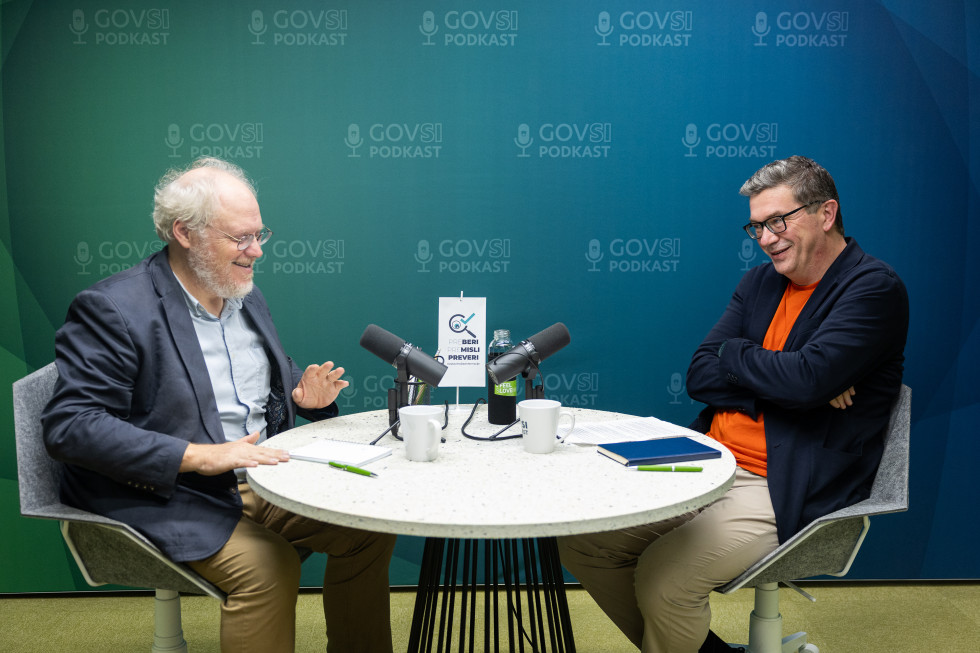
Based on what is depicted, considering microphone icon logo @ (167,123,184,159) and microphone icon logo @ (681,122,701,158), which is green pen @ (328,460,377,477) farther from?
microphone icon logo @ (681,122,701,158)

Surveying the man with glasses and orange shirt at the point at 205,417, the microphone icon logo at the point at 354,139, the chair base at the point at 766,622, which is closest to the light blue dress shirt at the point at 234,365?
the man with glasses and orange shirt at the point at 205,417

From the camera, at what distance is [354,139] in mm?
2918

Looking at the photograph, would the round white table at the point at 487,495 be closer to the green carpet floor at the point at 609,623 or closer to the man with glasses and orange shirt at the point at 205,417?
the man with glasses and orange shirt at the point at 205,417

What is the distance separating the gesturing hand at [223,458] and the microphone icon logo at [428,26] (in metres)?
1.91

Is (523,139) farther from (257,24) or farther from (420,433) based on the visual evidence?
(420,433)

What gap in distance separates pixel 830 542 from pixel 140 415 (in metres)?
1.83

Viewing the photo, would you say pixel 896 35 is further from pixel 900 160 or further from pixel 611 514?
pixel 611 514

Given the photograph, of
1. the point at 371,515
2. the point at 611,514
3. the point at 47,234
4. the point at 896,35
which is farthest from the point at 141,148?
the point at 896,35

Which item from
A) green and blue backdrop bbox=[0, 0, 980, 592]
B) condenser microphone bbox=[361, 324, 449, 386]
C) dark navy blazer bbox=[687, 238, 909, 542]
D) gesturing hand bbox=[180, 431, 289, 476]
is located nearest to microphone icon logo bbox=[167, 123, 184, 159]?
green and blue backdrop bbox=[0, 0, 980, 592]

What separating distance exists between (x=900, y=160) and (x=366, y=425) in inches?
97.5

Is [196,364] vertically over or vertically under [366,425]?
over

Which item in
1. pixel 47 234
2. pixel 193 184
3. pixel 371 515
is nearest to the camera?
pixel 371 515

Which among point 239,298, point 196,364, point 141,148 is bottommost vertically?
point 196,364

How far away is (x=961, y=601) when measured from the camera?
115 inches
